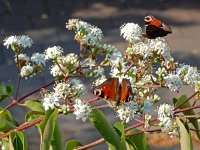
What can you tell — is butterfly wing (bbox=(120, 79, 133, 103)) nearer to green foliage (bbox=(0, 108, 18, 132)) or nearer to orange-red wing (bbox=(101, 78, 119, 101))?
orange-red wing (bbox=(101, 78, 119, 101))

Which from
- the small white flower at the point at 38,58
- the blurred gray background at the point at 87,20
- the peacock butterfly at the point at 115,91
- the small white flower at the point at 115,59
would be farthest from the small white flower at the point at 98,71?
the blurred gray background at the point at 87,20

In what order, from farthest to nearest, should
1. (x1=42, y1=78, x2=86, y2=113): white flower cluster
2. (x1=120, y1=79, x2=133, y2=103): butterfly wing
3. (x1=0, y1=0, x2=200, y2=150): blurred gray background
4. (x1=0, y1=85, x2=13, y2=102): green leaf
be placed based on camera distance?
(x1=0, y1=0, x2=200, y2=150): blurred gray background
(x1=0, y1=85, x2=13, y2=102): green leaf
(x1=42, y1=78, x2=86, y2=113): white flower cluster
(x1=120, y1=79, x2=133, y2=103): butterfly wing

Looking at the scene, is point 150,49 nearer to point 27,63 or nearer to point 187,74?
point 187,74

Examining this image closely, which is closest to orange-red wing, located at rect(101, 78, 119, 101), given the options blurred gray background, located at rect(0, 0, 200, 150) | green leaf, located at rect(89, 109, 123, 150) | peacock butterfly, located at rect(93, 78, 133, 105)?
peacock butterfly, located at rect(93, 78, 133, 105)

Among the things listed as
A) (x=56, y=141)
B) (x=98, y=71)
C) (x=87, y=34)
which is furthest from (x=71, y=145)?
(x=87, y=34)

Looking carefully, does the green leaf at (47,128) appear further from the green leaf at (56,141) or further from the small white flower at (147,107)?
the small white flower at (147,107)
